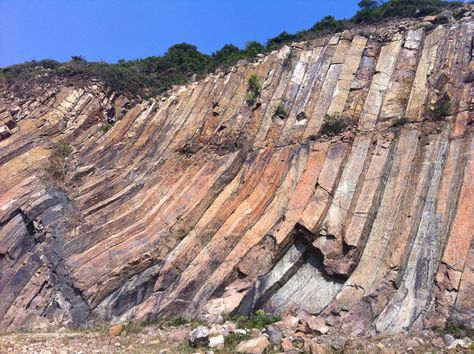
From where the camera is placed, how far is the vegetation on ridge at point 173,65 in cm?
2305

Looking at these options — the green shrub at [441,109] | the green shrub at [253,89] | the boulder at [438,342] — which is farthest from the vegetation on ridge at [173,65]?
the boulder at [438,342]

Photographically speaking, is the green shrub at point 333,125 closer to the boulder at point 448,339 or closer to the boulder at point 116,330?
the boulder at point 448,339

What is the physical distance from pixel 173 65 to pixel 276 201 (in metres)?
18.1

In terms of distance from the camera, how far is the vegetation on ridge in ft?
75.6

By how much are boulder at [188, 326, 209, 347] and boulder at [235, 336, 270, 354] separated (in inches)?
32.3

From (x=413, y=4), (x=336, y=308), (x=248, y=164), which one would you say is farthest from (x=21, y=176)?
(x=413, y=4)

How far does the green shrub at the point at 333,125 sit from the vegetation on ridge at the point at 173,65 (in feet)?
23.1

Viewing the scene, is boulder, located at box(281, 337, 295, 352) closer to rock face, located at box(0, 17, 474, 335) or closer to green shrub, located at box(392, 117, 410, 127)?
rock face, located at box(0, 17, 474, 335)

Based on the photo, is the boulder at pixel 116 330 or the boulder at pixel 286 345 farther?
the boulder at pixel 116 330

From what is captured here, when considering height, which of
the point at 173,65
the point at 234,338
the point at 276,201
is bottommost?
the point at 234,338

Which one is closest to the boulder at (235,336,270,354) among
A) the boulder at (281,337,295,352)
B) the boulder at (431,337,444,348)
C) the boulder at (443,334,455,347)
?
the boulder at (281,337,295,352)

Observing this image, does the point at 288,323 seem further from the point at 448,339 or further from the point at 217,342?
the point at 448,339

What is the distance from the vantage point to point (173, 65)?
30656 mm

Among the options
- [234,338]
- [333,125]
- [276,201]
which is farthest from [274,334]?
[333,125]
